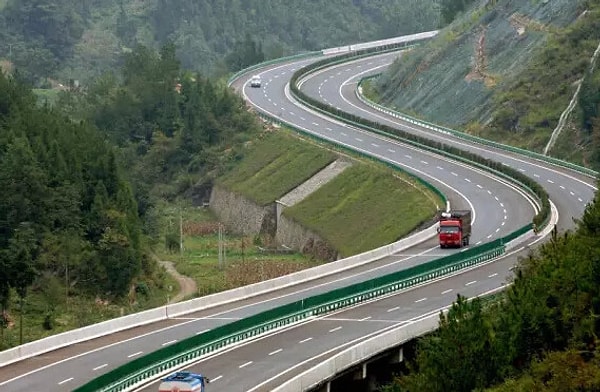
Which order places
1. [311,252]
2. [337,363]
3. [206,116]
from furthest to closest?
[206,116], [311,252], [337,363]

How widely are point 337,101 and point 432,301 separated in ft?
254

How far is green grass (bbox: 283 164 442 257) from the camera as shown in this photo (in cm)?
9425

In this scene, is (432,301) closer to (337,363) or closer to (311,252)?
(337,363)

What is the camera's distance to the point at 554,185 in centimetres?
9906

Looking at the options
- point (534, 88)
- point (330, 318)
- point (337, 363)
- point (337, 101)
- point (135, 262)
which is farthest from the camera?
point (337, 101)

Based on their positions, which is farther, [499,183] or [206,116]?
[206,116]

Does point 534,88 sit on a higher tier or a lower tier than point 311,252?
higher

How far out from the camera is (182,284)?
88.9 metres

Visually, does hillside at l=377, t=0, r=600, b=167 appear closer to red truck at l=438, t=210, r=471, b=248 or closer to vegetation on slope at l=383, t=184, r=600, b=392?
red truck at l=438, t=210, r=471, b=248

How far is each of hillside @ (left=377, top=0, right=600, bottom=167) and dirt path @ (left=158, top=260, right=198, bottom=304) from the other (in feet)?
106

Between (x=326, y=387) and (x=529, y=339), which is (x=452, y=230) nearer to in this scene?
(x=529, y=339)

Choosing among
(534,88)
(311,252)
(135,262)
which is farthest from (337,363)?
(534,88)

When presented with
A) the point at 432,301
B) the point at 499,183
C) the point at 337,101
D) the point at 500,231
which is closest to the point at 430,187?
the point at 499,183

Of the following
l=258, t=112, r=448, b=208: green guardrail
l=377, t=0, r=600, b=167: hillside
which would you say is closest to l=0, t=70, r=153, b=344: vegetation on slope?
l=258, t=112, r=448, b=208: green guardrail
